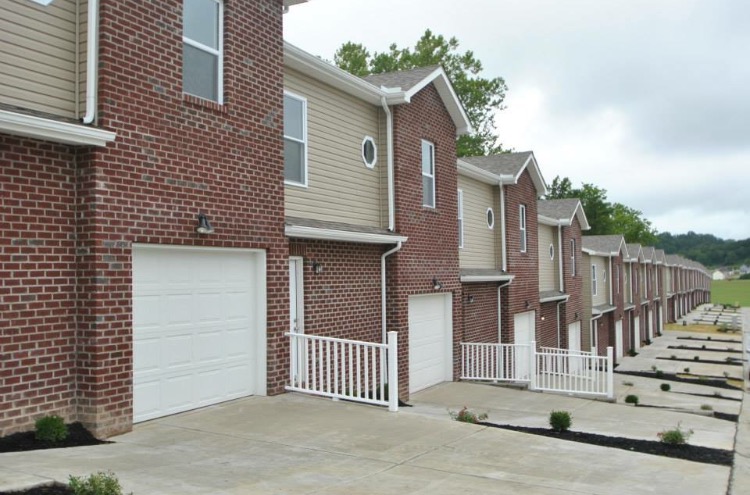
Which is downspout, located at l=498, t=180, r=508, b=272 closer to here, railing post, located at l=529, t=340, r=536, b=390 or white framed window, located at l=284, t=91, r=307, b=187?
railing post, located at l=529, t=340, r=536, b=390

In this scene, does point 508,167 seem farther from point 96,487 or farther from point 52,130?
point 96,487

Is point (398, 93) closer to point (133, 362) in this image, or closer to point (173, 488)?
point (133, 362)

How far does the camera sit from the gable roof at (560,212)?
91.7 feet

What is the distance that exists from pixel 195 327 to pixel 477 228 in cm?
1288

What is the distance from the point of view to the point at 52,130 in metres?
7.09

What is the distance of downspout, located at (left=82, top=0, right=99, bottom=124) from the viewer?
7.76 metres

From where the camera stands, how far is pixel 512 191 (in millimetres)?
22531

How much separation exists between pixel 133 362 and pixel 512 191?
16.4 m

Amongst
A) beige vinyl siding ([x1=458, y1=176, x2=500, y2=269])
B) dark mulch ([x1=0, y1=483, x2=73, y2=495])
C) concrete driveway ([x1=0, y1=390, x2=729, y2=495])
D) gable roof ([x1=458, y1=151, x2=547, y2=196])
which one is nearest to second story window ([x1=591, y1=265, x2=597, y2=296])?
gable roof ([x1=458, y1=151, x2=547, y2=196])

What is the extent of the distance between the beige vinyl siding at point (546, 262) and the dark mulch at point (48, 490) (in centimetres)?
2277

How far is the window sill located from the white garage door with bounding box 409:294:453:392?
699 cm

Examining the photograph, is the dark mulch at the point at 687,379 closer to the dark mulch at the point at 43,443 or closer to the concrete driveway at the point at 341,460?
the concrete driveway at the point at 341,460

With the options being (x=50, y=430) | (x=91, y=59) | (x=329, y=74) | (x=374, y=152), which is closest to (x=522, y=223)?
(x=374, y=152)

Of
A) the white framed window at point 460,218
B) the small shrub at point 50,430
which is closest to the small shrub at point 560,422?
the small shrub at point 50,430
